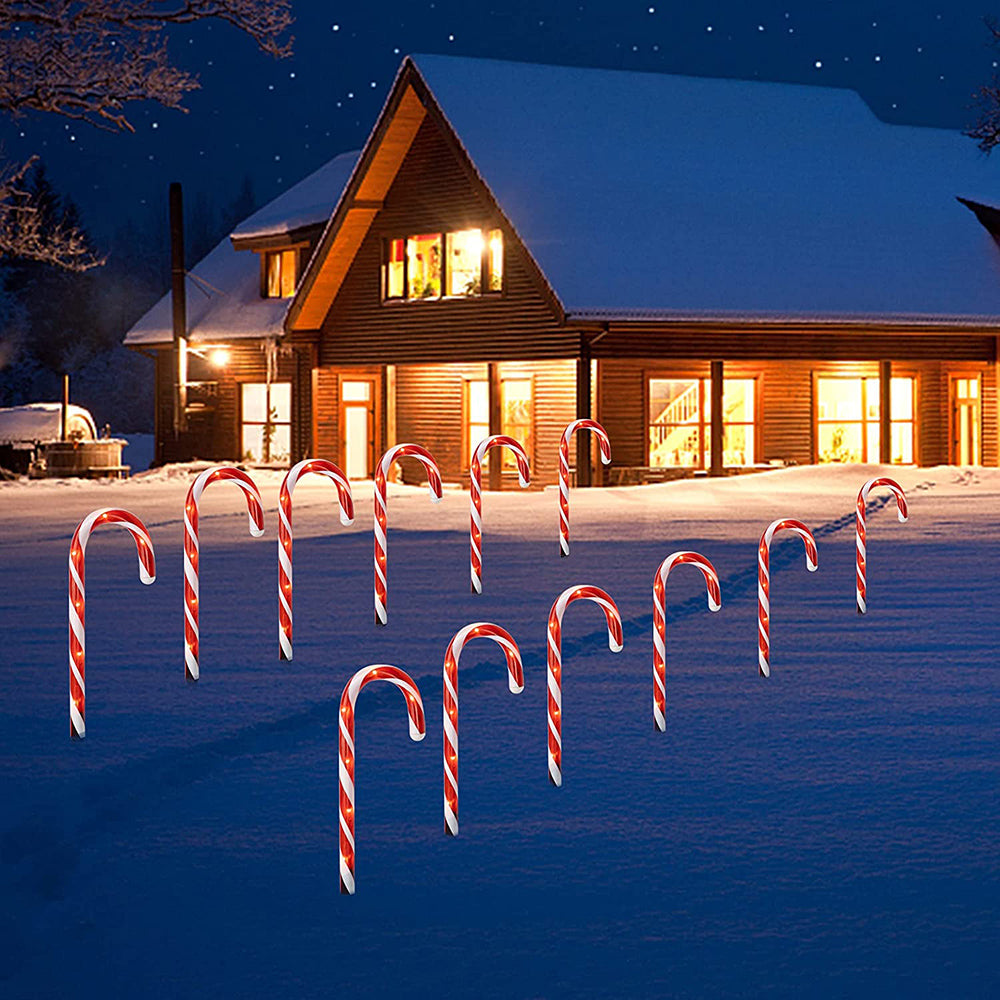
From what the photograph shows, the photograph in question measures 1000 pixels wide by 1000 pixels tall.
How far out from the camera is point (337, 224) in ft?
115

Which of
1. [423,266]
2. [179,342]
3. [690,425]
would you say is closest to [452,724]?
[690,425]

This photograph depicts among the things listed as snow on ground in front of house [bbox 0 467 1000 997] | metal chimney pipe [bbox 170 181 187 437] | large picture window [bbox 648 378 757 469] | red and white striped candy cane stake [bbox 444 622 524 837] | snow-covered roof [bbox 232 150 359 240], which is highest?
snow-covered roof [bbox 232 150 359 240]

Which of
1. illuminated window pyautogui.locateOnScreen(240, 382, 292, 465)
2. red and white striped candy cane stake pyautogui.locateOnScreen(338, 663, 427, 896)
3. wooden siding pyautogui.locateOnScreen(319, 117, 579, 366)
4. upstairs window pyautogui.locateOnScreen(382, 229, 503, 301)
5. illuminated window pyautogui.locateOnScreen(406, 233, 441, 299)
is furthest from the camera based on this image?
illuminated window pyautogui.locateOnScreen(240, 382, 292, 465)

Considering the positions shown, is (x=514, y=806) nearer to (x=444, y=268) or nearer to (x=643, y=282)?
(x=643, y=282)

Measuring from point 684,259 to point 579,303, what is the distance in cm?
301

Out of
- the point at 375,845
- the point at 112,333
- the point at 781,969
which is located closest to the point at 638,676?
the point at 375,845

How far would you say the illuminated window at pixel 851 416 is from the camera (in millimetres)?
34938

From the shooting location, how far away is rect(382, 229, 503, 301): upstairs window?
32.8 metres

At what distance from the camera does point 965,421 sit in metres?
36.2

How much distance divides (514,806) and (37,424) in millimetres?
37755

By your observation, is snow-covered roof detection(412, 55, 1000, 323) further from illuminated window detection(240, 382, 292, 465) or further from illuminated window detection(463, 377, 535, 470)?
illuminated window detection(240, 382, 292, 465)

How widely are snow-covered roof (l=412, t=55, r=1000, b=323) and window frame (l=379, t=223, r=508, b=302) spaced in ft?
4.66

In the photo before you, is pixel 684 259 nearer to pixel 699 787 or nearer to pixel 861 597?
pixel 861 597

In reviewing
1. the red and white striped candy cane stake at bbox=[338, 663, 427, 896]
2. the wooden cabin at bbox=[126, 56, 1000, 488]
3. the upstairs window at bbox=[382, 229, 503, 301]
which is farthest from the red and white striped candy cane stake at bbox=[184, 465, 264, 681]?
the upstairs window at bbox=[382, 229, 503, 301]
